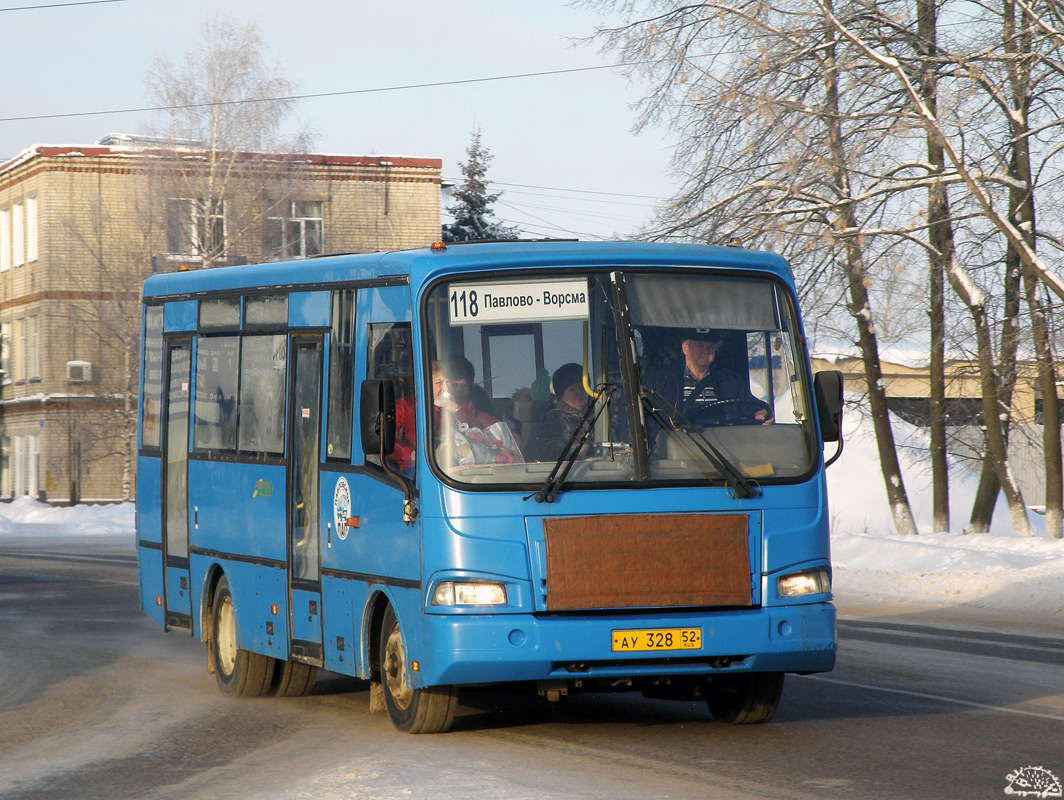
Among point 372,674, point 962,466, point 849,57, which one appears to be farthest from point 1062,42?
point 962,466

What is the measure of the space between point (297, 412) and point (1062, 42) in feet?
47.7

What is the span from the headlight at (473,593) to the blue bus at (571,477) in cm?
1

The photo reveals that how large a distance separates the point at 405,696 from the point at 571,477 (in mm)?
1622

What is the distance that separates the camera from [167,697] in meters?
11.6

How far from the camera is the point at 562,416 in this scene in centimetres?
882

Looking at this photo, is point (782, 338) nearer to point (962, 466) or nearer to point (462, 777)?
point (462, 777)

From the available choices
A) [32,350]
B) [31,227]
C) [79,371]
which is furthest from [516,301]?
[32,350]

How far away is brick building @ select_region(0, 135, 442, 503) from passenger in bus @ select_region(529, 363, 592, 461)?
38.5 metres

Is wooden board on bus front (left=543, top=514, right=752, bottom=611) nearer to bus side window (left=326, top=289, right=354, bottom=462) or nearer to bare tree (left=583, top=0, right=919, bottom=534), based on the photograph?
bus side window (left=326, top=289, right=354, bottom=462)

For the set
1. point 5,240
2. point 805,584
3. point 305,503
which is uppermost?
point 5,240

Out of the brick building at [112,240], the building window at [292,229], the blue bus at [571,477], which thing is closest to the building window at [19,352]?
the brick building at [112,240]

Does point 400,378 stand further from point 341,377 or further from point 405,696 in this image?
point 405,696

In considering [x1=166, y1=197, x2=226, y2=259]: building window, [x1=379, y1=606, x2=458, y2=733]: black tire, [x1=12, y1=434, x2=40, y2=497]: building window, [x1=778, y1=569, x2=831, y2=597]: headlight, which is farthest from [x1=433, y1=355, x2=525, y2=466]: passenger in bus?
[x1=12, y1=434, x2=40, y2=497]: building window

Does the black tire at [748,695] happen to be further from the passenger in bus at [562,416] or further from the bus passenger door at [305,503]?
the bus passenger door at [305,503]
